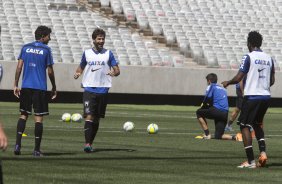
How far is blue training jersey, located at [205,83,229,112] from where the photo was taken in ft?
70.3

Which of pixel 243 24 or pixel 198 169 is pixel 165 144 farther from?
pixel 243 24

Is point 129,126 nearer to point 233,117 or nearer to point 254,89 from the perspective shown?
point 233,117

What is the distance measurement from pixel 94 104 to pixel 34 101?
1605mm

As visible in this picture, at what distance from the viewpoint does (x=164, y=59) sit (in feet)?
142

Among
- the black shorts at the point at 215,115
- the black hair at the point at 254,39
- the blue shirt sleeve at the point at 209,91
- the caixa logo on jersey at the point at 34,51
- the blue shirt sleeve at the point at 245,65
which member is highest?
the black hair at the point at 254,39

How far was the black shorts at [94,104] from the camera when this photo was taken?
636 inches

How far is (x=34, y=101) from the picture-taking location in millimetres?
14898

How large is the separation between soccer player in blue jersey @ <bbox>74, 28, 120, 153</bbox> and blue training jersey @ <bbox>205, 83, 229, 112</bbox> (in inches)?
221

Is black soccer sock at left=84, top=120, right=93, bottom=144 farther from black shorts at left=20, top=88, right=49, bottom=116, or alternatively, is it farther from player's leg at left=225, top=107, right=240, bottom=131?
player's leg at left=225, top=107, right=240, bottom=131

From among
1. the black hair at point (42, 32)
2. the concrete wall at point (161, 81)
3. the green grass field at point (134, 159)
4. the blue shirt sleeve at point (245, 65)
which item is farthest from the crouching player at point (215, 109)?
the concrete wall at point (161, 81)

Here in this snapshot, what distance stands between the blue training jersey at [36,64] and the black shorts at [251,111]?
3.52 m

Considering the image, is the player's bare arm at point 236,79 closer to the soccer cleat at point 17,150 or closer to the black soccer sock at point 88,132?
the black soccer sock at point 88,132

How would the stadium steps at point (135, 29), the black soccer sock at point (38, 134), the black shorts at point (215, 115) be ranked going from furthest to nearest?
the stadium steps at point (135, 29)
the black shorts at point (215, 115)
the black soccer sock at point (38, 134)

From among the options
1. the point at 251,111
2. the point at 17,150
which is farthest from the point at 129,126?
the point at 251,111
